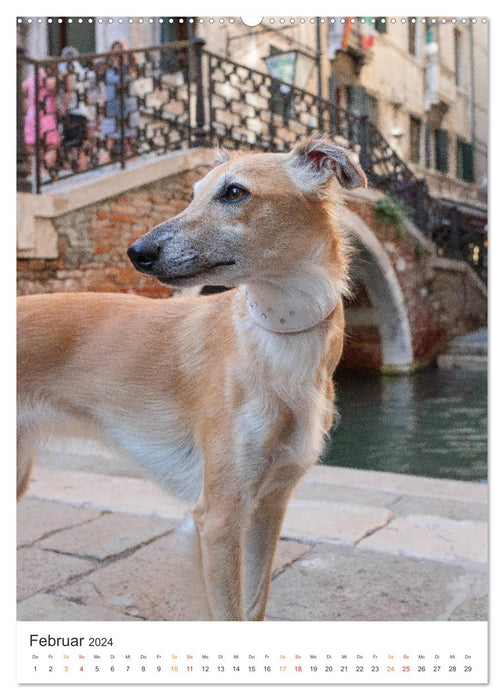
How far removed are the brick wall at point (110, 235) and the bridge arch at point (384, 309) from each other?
123 cm

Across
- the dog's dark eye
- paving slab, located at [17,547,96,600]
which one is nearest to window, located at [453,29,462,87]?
the dog's dark eye

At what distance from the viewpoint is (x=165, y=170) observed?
3924mm

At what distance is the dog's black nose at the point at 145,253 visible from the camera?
1.31 meters

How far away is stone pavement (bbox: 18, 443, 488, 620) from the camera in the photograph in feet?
6.14

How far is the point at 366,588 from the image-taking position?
1974 millimetres

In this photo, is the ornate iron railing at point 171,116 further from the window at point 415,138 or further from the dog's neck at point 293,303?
the dog's neck at point 293,303

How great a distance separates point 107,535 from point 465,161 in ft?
5.65

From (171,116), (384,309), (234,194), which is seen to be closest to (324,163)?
(234,194)

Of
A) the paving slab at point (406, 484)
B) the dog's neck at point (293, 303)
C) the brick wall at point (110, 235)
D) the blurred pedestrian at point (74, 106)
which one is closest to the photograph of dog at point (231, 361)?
the dog's neck at point (293, 303)

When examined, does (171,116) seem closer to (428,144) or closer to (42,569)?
(428,144)
